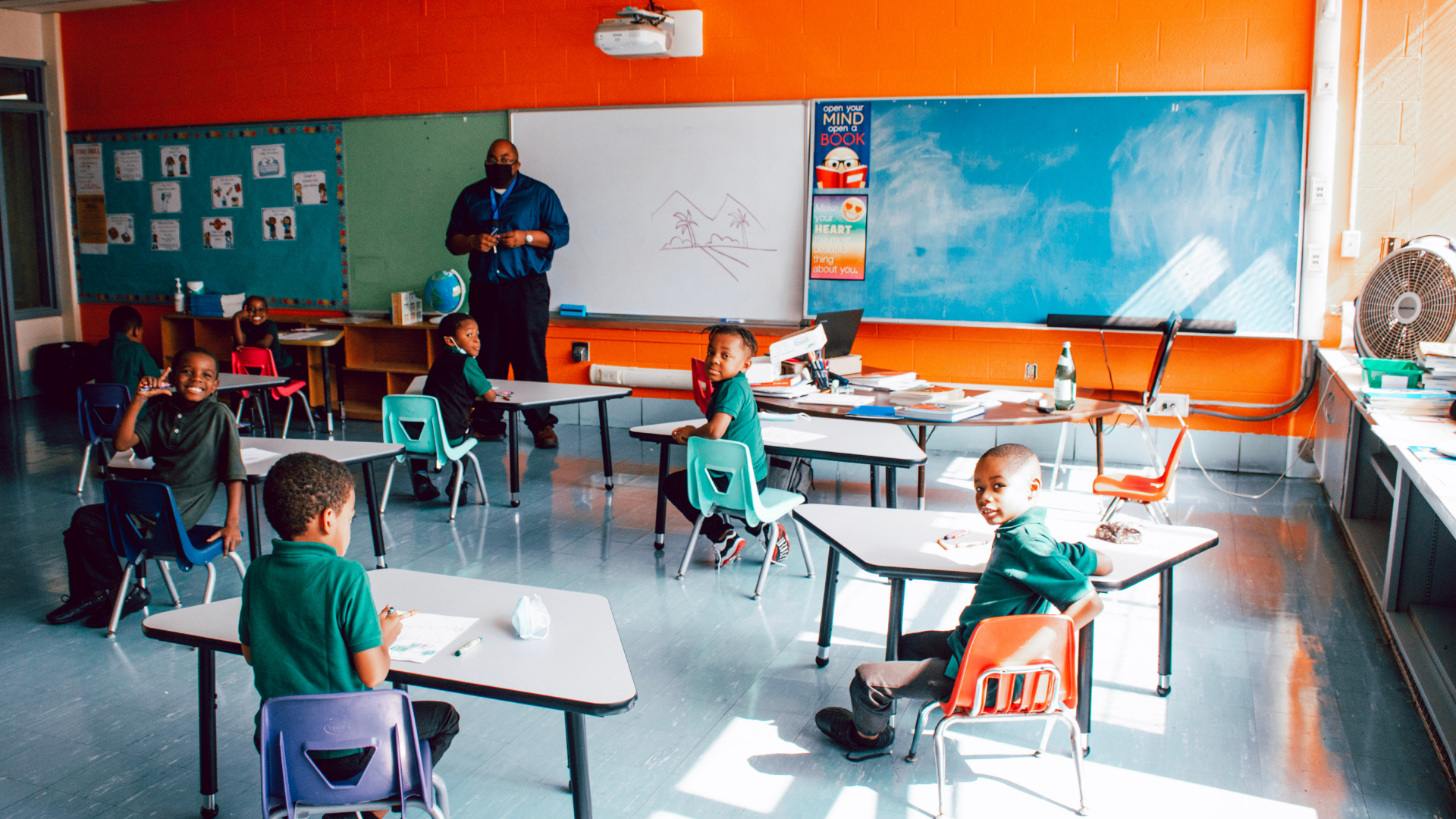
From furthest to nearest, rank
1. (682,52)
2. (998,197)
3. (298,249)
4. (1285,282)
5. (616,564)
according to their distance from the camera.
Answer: (298,249), (682,52), (998,197), (1285,282), (616,564)

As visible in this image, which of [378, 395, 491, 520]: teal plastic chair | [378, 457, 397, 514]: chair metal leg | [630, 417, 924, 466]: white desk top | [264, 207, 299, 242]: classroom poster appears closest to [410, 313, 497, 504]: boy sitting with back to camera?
[378, 395, 491, 520]: teal plastic chair

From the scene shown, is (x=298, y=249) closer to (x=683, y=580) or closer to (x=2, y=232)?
(x=2, y=232)

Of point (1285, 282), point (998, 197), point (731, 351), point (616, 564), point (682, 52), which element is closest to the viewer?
point (731, 351)

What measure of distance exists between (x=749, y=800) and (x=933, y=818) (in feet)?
1.42

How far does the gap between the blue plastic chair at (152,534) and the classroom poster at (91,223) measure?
6.23m

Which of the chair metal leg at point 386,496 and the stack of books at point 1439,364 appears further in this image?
the chair metal leg at point 386,496

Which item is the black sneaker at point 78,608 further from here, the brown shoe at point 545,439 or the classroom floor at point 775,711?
the brown shoe at point 545,439

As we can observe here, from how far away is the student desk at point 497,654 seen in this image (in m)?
1.89

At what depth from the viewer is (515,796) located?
8.18ft

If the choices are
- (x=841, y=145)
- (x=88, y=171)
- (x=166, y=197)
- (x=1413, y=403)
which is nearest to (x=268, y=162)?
(x=166, y=197)

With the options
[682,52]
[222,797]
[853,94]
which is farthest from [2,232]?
[222,797]


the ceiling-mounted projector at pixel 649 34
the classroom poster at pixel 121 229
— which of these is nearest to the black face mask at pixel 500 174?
the ceiling-mounted projector at pixel 649 34

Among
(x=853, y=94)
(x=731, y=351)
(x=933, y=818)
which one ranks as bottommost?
(x=933, y=818)

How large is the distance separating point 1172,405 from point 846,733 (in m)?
3.93
